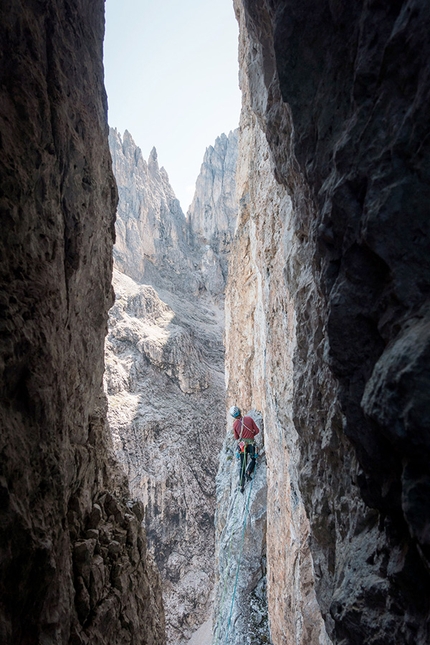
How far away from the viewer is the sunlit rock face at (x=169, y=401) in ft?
76.7

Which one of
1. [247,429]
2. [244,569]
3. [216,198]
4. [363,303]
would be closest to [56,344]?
[363,303]

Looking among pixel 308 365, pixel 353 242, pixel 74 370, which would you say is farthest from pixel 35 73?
pixel 308 365

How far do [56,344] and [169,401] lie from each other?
27163 mm

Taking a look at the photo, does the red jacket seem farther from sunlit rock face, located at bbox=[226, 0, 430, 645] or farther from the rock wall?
sunlit rock face, located at bbox=[226, 0, 430, 645]

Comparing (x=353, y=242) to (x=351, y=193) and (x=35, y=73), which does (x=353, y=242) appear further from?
(x=35, y=73)

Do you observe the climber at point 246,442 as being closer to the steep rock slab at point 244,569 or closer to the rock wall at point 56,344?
the steep rock slab at point 244,569

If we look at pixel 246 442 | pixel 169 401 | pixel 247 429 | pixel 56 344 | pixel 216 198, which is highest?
pixel 216 198

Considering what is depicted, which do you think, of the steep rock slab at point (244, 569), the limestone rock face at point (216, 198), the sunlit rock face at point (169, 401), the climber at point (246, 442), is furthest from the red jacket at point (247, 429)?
the limestone rock face at point (216, 198)

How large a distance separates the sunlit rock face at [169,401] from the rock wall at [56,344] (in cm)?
2089

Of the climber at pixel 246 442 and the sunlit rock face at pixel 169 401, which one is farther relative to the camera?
the sunlit rock face at pixel 169 401

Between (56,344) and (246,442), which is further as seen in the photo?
(246,442)

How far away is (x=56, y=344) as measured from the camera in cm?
324

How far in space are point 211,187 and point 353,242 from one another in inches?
2170

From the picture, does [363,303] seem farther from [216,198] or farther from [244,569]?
[216,198]
